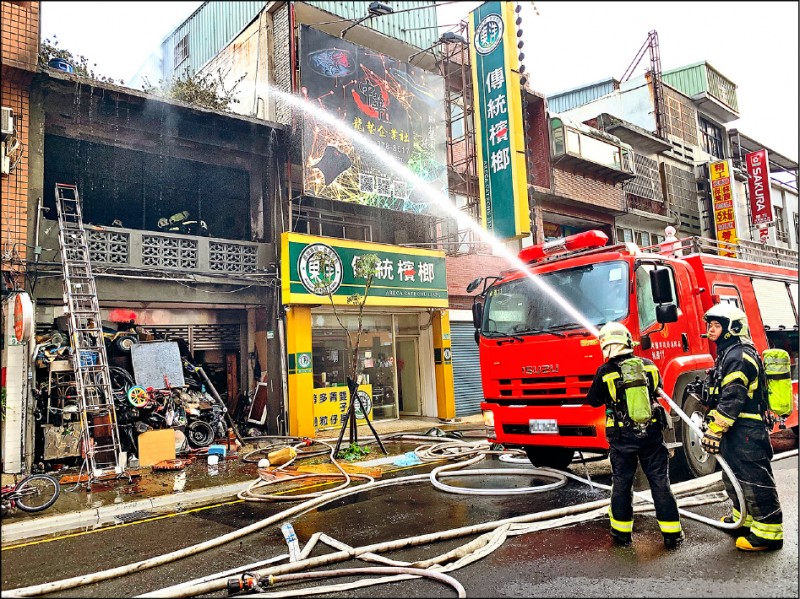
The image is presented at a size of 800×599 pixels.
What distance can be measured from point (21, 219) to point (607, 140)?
56.5ft

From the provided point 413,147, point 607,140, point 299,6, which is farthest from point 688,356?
point 607,140

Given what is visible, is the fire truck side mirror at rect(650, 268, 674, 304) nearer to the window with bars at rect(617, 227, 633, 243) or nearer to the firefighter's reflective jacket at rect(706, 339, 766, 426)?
the firefighter's reflective jacket at rect(706, 339, 766, 426)

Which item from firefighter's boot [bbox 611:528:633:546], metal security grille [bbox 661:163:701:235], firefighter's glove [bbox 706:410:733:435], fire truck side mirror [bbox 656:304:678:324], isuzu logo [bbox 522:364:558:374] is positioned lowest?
firefighter's boot [bbox 611:528:633:546]

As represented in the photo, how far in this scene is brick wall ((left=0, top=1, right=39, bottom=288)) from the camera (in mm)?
10109

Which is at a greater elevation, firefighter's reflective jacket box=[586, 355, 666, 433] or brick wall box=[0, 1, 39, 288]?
brick wall box=[0, 1, 39, 288]

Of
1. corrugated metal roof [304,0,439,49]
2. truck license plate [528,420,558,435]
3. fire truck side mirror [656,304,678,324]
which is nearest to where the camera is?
fire truck side mirror [656,304,678,324]

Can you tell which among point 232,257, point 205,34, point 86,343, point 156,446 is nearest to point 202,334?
point 232,257

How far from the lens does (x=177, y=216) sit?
13.6 metres

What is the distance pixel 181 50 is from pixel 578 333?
15860 mm

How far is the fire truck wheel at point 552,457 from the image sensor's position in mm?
7828

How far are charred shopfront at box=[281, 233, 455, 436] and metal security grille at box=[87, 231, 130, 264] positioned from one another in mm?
3328

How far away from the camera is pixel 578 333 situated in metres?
6.54

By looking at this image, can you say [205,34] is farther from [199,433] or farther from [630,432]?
[630,432]

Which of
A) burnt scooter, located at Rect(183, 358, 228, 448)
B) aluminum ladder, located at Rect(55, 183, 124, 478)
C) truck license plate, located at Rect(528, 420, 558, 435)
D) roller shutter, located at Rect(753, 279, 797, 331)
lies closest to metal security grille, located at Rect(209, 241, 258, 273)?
burnt scooter, located at Rect(183, 358, 228, 448)
